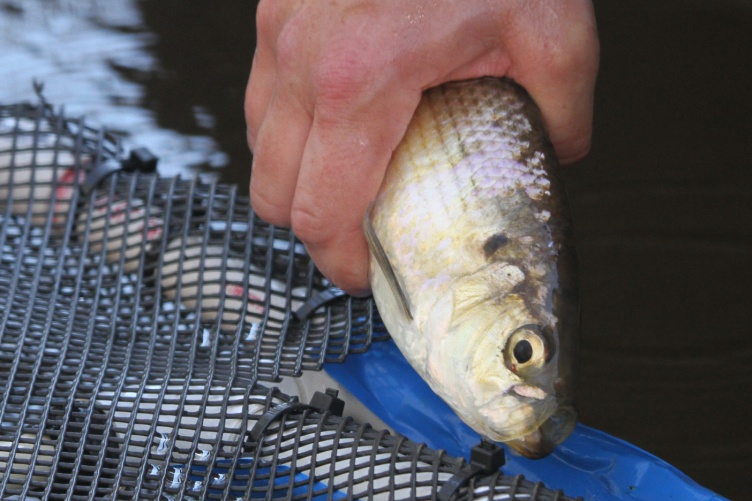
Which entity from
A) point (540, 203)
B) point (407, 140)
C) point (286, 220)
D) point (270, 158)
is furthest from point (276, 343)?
point (540, 203)

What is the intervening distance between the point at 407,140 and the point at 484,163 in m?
0.19

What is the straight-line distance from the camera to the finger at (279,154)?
2041 mm

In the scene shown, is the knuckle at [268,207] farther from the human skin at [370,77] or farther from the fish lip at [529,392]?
the fish lip at [529,392]

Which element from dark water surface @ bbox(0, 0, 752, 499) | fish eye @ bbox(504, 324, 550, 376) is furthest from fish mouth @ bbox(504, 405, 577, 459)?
dark water surface @ bbox(0, 0, 752, 499)

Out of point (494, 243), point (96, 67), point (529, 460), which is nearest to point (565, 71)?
point (494, 243)

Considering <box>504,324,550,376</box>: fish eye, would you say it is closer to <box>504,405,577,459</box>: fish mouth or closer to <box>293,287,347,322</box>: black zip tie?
<box>504,405,577,459</box>: fish mouth

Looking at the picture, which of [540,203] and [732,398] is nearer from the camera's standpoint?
[540,203]

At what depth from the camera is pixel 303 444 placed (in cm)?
185

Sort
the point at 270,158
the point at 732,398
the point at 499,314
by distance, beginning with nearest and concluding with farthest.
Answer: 1. the point at 499,314
2. the point at 270,158
3. the point at 732,398

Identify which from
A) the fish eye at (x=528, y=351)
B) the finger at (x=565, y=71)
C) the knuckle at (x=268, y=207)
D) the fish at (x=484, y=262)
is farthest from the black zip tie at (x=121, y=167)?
the fish eye at (x=528, y=351)

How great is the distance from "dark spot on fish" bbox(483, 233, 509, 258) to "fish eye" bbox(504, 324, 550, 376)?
0.17m

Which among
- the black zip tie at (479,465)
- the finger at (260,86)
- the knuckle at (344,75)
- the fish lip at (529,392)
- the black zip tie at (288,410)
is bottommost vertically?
the black zip tie at (288,410)

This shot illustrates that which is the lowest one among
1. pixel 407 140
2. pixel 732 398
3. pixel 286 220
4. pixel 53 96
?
pixel 53 96

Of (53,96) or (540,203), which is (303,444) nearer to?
(540,203)
